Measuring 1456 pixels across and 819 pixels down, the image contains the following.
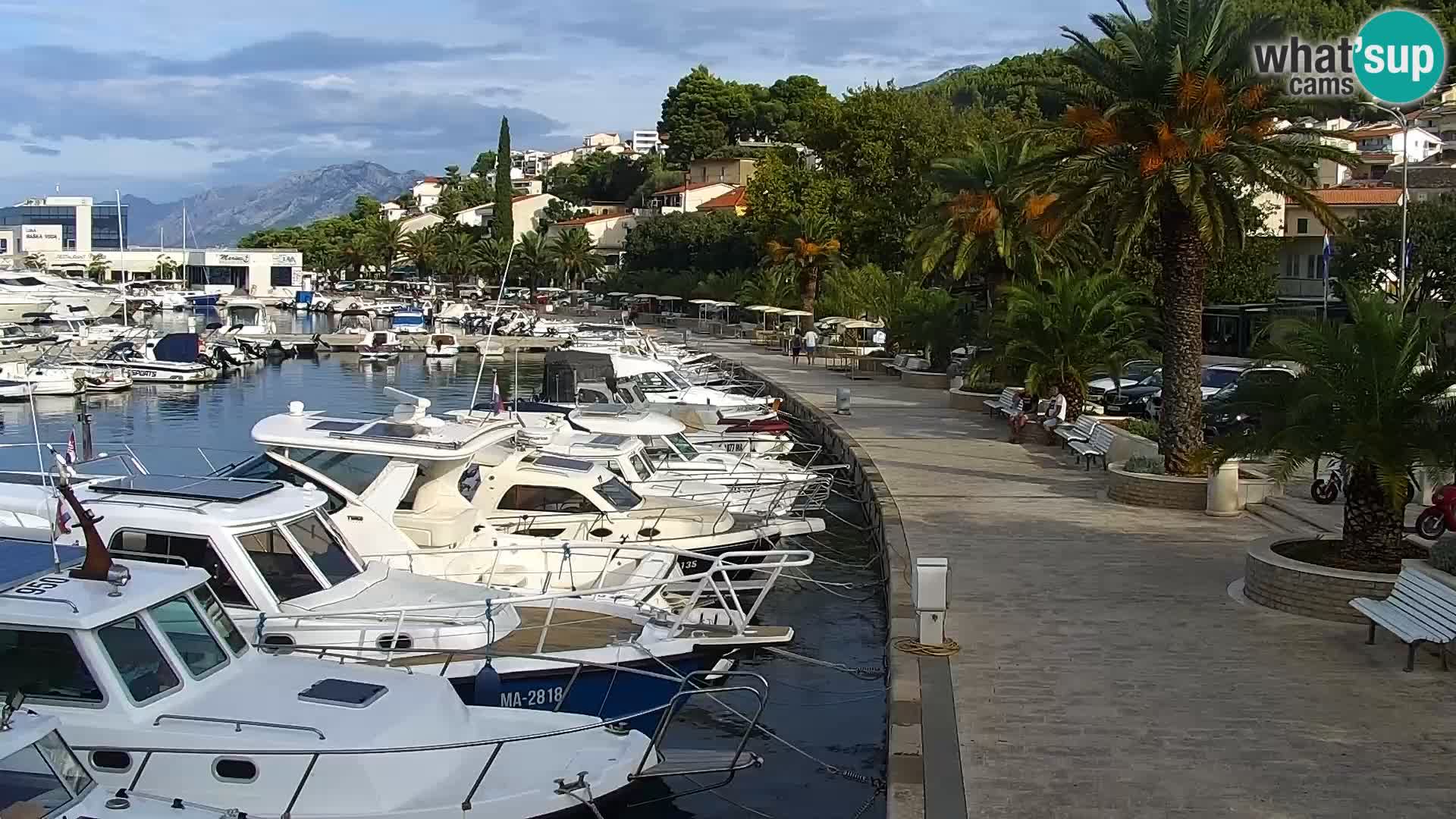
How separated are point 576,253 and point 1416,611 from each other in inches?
4450

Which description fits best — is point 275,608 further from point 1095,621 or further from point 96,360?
point 96,360

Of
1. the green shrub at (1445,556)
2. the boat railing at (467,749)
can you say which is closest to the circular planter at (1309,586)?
the green shrub at (1445,556)

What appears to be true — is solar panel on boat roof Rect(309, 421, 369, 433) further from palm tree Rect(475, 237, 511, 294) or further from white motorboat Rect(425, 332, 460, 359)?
palm tree Rect(475, 237, 511, 294)

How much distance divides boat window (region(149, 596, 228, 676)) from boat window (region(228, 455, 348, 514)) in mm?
6338

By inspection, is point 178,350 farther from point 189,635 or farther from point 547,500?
point 189,635

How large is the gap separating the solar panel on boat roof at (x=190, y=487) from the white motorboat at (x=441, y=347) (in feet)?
197

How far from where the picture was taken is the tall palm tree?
126938 mm

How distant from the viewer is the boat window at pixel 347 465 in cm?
1731

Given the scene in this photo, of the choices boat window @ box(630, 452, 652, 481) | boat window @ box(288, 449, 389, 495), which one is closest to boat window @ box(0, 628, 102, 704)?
boat window @ box(288, 449, 389, 495)

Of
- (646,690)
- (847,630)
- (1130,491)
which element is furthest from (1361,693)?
(1130,491)

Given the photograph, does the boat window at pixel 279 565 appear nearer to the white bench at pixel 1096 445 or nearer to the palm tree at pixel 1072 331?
the white bench at pixel 1096 445

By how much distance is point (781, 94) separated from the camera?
15588 cm

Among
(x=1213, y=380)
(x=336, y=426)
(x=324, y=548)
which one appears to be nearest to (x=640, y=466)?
(x=336, y=426)

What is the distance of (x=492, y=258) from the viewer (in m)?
128
